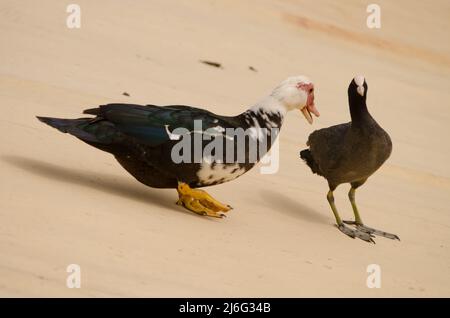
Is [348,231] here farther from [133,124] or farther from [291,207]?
[133,124]

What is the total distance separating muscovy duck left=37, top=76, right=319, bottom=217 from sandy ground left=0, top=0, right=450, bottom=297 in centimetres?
21

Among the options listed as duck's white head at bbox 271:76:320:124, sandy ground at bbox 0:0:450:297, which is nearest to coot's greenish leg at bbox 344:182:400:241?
sandy ground at bbox 0:0:450:297

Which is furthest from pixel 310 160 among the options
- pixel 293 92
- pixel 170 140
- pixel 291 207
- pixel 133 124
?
pixel 133 124

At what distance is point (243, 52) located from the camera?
13.3 meters

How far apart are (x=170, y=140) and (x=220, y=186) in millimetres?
1613

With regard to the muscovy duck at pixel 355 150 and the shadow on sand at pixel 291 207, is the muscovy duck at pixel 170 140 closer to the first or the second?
the muscovy duck at pixel 355 150

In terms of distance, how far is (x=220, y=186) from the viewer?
8141 millimetres

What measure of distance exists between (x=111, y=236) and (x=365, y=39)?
36.1 feet

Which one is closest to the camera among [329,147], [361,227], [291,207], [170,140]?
[170,140]

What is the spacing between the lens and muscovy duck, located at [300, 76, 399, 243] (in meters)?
7.38

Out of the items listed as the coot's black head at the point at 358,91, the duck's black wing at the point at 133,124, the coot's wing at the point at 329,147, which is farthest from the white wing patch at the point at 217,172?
the coot's black head at the point at 358,91

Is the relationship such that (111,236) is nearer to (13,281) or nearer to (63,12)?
(13,281)

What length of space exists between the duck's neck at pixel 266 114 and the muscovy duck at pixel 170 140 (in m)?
0.02

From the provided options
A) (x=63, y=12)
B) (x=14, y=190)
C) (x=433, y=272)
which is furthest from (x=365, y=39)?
(x=14, y=190)
